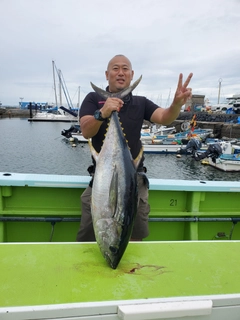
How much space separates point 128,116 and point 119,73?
381mm

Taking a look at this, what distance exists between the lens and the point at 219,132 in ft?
95.2

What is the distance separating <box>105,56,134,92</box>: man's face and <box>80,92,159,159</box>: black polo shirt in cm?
16

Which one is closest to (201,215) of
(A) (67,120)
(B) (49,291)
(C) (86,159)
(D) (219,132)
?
(B) (49,291)

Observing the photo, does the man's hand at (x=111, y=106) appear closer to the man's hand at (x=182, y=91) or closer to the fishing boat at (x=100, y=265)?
the man's hand at (x=182, y=91)

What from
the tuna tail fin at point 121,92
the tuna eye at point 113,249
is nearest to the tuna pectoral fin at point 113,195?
the tuna eye at point 113,249

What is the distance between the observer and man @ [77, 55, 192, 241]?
2.10 m

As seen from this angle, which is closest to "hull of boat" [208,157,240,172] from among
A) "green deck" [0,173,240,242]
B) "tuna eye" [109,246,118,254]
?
"green deck" [0,173,240,242]

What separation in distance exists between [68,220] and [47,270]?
113 centimetres

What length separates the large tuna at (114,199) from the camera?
173cm

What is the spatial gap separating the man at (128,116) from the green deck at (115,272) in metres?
0.46

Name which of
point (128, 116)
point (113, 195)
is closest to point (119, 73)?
point (128, 116)

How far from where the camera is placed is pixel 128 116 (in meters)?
2.30

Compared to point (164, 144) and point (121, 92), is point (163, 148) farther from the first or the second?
point (121, 92)

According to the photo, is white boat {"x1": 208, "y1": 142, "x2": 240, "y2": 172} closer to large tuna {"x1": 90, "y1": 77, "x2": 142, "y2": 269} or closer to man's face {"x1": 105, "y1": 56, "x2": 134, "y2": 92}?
man's face {"x1": 105, "y1": 56, "x2": 134, "y2": 92}
